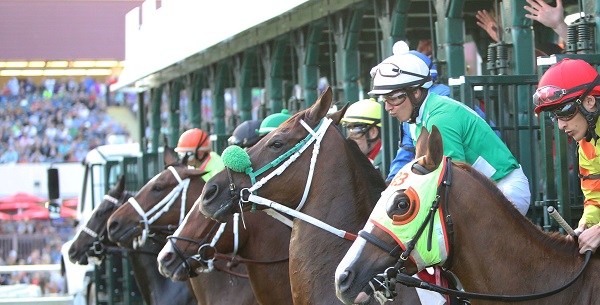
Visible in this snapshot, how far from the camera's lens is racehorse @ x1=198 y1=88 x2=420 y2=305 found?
535cm

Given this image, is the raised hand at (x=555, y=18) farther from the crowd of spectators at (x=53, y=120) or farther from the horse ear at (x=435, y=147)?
the crowd of spectators at (x=53, y=120)

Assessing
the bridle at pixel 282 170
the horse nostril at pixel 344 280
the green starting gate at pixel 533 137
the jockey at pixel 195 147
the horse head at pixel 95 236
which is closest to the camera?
the horse nostril at pixel 344 280

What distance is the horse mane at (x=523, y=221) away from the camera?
421 cm

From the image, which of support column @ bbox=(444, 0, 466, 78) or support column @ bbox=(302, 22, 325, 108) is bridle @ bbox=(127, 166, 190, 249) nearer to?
support column @ bbox=(444, 0, 466, 78)

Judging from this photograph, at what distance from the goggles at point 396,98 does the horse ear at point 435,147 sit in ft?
3.58

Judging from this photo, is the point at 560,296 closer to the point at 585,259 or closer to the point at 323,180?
the point at 585,259

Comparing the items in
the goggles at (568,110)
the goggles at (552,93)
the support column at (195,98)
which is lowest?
the goggles at (568,110)

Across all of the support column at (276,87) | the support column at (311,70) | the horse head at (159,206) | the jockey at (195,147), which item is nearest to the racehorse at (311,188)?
the horse head at (159,206)

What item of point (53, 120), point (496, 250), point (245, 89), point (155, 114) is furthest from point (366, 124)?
point (53, 120)

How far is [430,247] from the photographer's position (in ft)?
13.4

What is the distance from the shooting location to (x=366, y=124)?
7.47 m

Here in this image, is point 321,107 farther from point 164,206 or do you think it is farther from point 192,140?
point 192,140

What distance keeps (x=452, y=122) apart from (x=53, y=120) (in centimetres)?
2863

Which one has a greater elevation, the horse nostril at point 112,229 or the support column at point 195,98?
the support column at point 195,98
